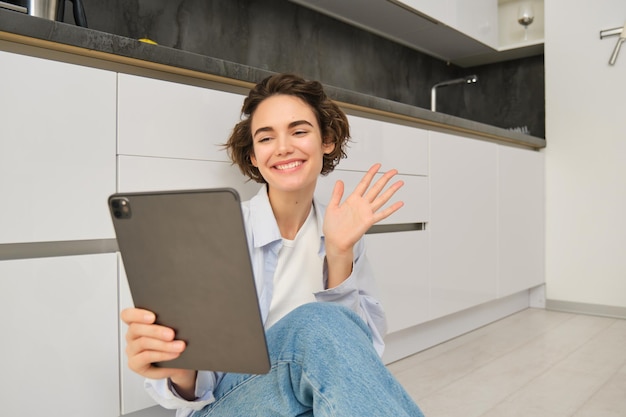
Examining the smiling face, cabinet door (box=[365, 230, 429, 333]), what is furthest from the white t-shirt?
cabinet door (box=[365, 230, 429, 333])

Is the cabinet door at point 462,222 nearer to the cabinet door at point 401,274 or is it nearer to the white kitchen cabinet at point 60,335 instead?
the cabinet door at point 401,274

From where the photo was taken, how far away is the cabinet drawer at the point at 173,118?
1.14m

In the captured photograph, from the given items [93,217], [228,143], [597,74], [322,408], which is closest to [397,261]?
[228,143]

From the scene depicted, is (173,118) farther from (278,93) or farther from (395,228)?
(395,228)

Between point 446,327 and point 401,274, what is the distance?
58 cm

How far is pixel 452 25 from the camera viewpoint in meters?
2.85

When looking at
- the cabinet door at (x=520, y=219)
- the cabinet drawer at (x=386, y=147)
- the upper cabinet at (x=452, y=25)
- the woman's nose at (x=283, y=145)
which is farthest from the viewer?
the cabinet door at (x=520, y=219)

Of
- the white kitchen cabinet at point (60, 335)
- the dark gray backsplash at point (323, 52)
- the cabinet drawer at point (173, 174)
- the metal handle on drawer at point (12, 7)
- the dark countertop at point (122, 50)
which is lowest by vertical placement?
the white kitchen cabinet at point (60, 335)

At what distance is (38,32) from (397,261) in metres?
1.39

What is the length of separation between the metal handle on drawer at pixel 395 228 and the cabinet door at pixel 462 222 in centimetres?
6

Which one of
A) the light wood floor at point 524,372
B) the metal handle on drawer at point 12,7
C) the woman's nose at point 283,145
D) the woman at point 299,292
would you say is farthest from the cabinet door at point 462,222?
the metal handle on drawer at point 12,7

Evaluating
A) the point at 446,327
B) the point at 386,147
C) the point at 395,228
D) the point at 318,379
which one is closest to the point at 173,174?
the point at 318,379

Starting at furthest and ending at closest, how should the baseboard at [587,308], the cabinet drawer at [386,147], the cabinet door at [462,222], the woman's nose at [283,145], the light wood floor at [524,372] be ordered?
the baseboard at [587,308] → the cabinet door at [462,222] → the cabinet drawer at [386,147] → the light wood floor at [524,372] → the woman's nose at [283,145]

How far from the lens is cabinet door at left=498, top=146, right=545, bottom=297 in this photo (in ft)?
8.90
